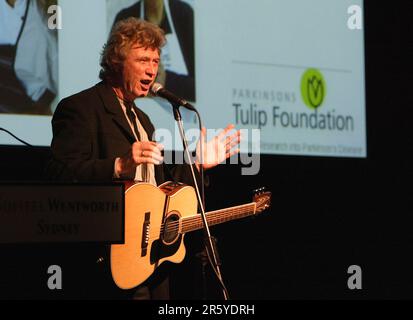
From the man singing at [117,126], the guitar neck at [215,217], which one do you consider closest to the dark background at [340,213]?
the guitar neck at [215,217]

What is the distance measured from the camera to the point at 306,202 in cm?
511

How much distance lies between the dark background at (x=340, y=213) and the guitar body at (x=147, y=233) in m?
1.35

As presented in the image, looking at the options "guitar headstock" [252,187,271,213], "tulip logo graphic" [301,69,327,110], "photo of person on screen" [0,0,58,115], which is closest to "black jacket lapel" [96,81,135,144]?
"photo of person on screen" [0,0,58,115]

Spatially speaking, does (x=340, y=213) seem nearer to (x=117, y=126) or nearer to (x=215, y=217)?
(x=215, y=217)

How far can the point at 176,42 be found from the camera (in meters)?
4.32

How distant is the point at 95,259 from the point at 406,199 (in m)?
3.07

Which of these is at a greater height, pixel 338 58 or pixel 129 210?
pixel 338 58

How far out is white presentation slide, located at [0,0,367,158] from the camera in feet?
13.1

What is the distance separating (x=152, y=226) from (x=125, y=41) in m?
0.79

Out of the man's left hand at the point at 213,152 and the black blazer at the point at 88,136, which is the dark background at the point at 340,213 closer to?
the man's left hand at the point at 213,152

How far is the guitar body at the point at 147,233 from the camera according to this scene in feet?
10.2

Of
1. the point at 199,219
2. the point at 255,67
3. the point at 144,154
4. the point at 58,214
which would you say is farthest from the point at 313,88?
the point at 58,214
